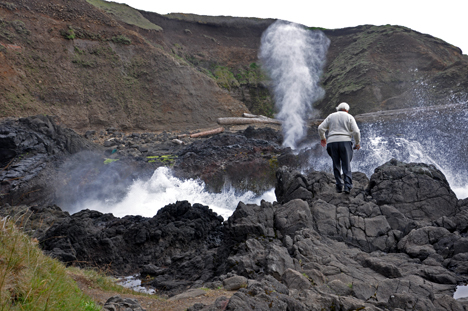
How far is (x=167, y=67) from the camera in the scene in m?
27.3

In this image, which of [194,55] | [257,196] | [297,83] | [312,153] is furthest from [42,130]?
[297,83]

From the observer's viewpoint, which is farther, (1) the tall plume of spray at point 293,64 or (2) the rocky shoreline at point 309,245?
(1) the tall plume of spray at point 293,64

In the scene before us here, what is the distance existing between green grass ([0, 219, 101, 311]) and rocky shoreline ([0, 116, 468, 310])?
101 centimetres

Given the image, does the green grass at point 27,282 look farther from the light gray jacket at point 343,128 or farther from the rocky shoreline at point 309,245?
the light gray jacket at point 343,128

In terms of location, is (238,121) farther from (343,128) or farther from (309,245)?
(309,245)

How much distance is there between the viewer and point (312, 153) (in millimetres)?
15945

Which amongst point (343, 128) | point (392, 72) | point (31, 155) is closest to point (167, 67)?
point (31, 155)

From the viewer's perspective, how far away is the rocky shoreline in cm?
384

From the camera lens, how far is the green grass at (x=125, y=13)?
98.8 ft

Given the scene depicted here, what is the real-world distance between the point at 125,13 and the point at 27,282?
109 feet

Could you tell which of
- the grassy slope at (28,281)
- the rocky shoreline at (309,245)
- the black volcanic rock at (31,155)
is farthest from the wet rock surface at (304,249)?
the black volcanic rock at (31,155)

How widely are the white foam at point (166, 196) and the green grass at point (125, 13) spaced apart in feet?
69.1

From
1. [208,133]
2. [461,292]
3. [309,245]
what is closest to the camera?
[461,292]

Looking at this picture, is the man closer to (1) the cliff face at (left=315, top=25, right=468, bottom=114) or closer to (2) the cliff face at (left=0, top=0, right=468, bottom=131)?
(2) the cliff face at (left=0, top=0, right=468, bottom=131)
